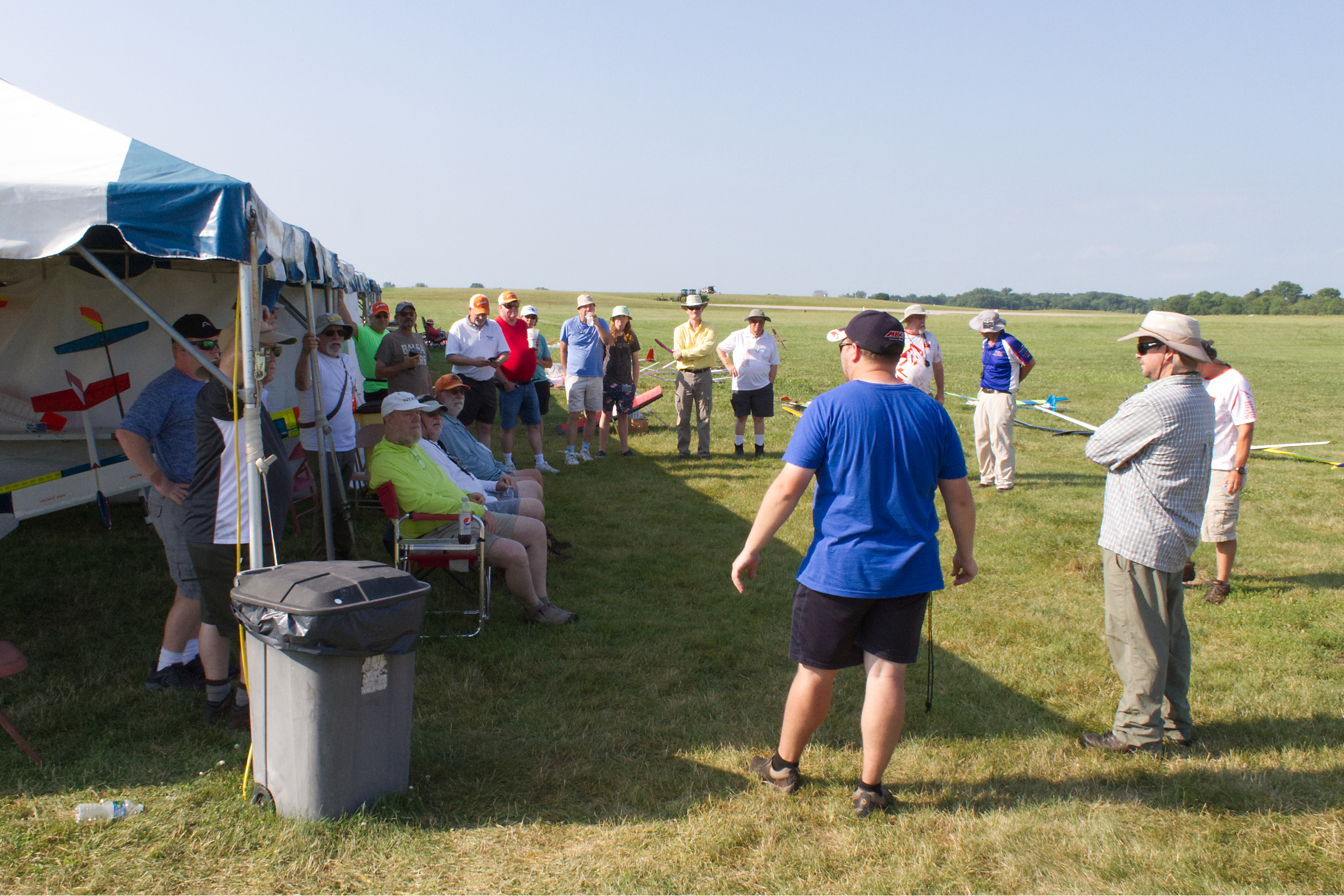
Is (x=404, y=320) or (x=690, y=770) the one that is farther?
(x=404, y=320)

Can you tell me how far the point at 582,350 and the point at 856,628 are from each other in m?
6.35

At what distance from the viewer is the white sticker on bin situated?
112 inches

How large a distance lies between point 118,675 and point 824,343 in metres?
32.5

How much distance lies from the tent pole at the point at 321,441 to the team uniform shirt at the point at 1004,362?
5366mm

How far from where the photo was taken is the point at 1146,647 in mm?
3352

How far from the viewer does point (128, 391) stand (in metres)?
6.69

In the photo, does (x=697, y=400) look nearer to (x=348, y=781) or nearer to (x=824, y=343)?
(x=348, y=781)

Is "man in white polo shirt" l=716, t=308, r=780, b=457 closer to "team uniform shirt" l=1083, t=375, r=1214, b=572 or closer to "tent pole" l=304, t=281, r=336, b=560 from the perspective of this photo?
"tent pole" l=304, t=281, r=336, b=560

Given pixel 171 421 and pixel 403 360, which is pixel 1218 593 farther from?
pixel 403 360

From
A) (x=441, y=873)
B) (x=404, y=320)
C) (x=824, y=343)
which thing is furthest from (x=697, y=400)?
(x=824, y=343)

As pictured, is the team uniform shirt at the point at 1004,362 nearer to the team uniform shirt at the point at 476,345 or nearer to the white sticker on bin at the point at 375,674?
the team uniform shirt at the point at 476,345

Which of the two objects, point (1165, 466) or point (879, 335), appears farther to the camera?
point (1165, 466)

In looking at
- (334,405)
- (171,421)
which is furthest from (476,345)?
(171,421)

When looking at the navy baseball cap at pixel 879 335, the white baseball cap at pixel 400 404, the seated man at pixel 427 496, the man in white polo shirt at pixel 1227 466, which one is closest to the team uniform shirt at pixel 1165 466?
the navy baseball cap at pixel 879 335
